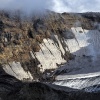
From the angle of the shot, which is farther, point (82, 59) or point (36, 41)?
point (82, 59)

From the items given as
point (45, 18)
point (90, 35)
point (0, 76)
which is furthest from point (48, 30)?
point (0, 76)

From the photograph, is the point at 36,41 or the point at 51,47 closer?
the point at 36,41

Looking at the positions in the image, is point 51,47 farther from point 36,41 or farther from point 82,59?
point 82,59

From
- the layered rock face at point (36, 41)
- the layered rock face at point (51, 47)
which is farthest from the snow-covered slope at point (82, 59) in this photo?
the layered rock face at point (36, 41)

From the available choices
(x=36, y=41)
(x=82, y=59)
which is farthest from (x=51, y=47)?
(x=82, y=59)

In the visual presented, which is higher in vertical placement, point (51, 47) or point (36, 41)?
point (36, 41)

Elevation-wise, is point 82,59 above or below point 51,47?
below

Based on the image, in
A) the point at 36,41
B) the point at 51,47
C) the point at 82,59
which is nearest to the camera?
the point at 36,41

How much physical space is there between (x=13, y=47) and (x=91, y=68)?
13.9 m

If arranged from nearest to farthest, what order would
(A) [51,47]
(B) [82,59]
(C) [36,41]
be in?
(C) [36,41] → (B) [82,59] → (A) [51,47]

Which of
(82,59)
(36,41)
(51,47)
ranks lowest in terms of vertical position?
(82,59)

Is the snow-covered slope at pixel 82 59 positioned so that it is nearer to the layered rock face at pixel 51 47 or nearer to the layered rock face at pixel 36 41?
the layered rock face at pixel 51 47

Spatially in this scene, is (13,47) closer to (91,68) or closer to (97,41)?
(91,68)

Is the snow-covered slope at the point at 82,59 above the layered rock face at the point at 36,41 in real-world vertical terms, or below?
below
